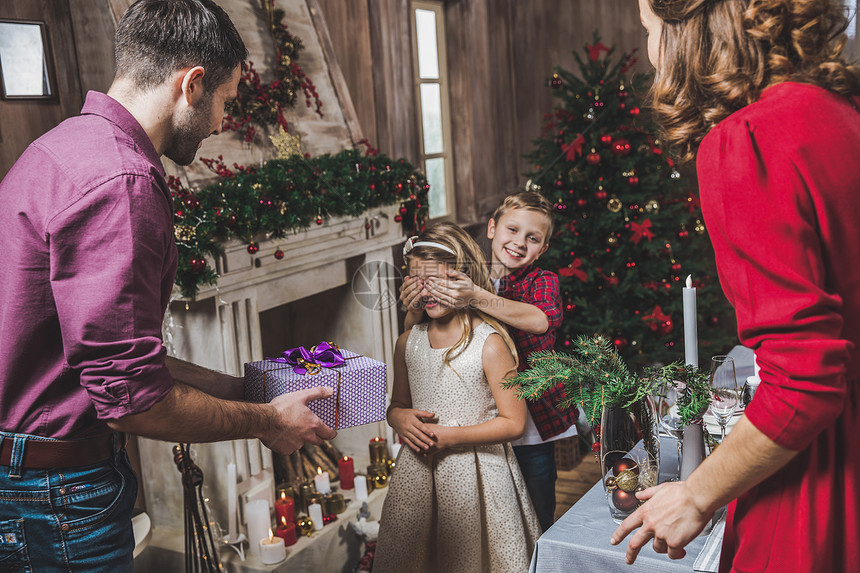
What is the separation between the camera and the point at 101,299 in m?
0.95

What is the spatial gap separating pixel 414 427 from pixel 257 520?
0.93 metres

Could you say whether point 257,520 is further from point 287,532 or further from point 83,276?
point 83,276

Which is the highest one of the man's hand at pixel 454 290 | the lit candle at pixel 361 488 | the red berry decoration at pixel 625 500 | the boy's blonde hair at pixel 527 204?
the boy's blonde hair at pixel 527 204

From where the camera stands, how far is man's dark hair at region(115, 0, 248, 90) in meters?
1.14

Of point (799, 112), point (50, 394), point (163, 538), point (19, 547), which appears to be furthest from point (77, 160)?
point (163, 538)

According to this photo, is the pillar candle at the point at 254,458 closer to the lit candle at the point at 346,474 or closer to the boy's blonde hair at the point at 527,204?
the lit candle at the point at 346,474

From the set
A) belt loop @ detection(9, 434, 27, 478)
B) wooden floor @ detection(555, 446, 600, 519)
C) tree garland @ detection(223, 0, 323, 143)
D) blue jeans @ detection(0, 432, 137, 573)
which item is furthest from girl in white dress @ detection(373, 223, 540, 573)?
wooden floor @ detection(555, 446, 600, 519)

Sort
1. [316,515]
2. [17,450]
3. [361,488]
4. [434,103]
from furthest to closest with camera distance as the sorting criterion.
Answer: [434,103], [361,488], [316,515], [17,450]

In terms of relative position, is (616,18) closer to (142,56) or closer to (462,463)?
(462,463)

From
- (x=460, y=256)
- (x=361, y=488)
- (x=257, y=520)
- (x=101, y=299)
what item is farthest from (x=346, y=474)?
(x=101, y=299)

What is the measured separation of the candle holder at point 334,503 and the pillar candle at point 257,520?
13.3 inches

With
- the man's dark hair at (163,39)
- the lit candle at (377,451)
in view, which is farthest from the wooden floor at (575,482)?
the man's dark hair at (163,39)

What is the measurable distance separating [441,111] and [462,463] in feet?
9.87

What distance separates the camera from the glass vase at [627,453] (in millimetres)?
1189
